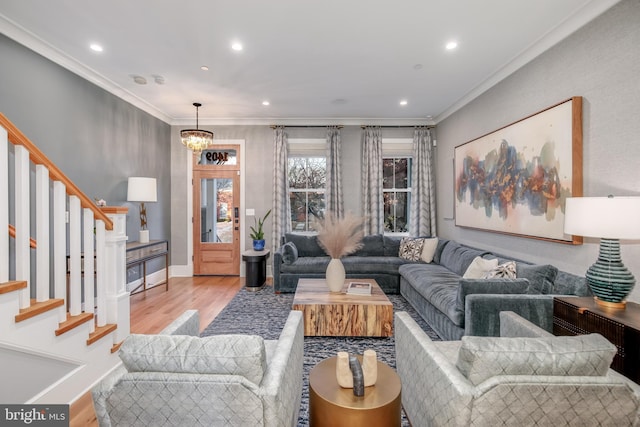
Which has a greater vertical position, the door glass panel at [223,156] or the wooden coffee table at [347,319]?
the door glass panel at [223,156]

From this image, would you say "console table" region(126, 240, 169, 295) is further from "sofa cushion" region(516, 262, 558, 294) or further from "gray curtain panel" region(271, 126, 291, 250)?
"sofa cushion" region(516, 262, 558, 294)

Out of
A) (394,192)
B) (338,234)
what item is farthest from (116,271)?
(394,192)

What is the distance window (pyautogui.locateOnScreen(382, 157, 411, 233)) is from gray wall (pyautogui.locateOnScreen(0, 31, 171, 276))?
13.1 ft

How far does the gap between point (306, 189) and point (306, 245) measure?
3.79 ft

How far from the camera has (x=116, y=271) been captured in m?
2.42

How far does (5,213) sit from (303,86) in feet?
10.6

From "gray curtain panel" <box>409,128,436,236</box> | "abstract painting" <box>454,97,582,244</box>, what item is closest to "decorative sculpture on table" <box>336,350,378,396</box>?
"abstract painting" <box>454,97,582,244</box>

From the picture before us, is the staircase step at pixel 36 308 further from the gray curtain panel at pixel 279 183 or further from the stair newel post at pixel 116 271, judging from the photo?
the gray curtain panel at pixel 279 183

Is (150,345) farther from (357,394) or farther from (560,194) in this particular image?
(560,194)

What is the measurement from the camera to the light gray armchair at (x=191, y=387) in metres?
1.10

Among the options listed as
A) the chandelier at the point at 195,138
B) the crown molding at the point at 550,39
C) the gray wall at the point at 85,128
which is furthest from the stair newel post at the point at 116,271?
the crown molding at the point at 550,39

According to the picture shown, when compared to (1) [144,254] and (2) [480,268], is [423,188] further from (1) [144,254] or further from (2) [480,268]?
(1) [144,254]

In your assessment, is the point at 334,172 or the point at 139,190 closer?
the point at 139,190

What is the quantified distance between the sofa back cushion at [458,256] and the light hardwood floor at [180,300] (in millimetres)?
3051
